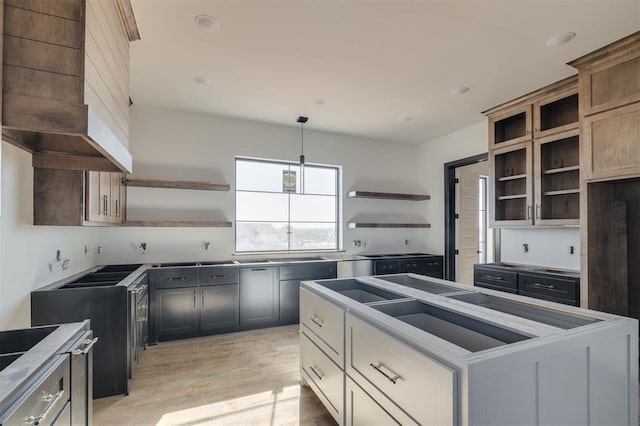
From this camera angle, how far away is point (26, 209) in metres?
2.31

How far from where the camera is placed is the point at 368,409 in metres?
1.65

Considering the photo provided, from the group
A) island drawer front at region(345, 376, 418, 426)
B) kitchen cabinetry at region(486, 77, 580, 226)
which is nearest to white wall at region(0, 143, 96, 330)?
island drawer front at region(345, 376, 418, 426)

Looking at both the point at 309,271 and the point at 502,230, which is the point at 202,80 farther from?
the point at 502,230

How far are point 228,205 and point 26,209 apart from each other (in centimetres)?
253

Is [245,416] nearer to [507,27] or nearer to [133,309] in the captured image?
[133,309]

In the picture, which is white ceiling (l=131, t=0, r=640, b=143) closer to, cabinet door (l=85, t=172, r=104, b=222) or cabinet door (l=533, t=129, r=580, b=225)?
cabinet door (l=533, t=129, r=580, b=225)

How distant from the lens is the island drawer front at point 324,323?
1978 millimetres

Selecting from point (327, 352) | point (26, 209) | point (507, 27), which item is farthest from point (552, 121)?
point (26, 209)

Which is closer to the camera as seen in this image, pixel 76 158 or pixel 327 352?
pixel 76 158

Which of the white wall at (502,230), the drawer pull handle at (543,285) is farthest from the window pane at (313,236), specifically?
the drawer pull handle at (543,285)

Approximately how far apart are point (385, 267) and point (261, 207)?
224 cm

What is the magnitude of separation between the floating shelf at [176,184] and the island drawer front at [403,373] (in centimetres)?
322

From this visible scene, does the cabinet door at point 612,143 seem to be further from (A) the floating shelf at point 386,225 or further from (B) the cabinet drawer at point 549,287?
(A) the floating shelf at point 386,225

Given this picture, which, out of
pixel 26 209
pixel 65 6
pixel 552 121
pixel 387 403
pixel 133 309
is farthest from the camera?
pixel 552 121
